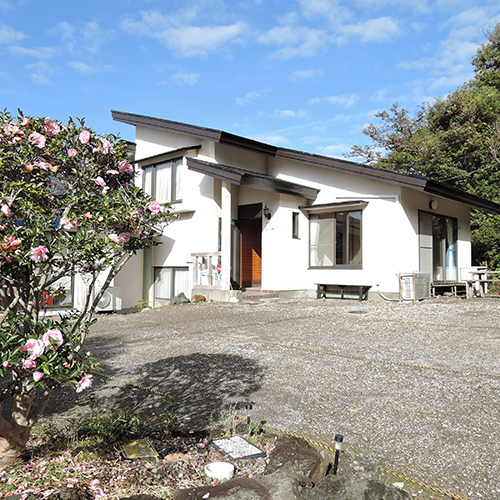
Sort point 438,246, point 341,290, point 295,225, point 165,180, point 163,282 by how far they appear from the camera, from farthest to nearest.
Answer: point 163,282 → point 165,180 → point 438,246 → point 295,225 → point 341,290

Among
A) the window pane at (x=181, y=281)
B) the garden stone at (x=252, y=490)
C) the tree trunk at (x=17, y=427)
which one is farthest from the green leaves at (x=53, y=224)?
the window pane at (x=181, y=281)

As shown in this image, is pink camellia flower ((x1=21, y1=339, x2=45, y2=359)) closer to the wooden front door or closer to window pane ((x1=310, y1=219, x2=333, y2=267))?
window pane ((x1=310, y1=219, x2=333, y2=267))

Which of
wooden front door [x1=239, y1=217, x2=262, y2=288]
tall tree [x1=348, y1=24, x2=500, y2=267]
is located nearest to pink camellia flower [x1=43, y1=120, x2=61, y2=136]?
wooden front door [x1=239, y1=217, x2=262, y2=288]

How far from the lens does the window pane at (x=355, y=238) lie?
11703mm

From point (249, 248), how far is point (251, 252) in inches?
6.1

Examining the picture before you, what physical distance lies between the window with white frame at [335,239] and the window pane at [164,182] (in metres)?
4.66

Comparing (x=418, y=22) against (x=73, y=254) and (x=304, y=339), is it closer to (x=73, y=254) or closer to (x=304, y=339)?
(x=304, y=339)

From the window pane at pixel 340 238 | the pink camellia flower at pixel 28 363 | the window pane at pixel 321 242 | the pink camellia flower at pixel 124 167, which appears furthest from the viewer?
the window pane at pixel 321 242

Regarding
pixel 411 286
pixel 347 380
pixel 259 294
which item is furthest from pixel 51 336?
pixel 411 286

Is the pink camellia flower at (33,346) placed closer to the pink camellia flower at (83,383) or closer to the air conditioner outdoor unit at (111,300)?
the pink camellia flower at (83,383)

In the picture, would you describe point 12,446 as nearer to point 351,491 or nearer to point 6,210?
point 6,210

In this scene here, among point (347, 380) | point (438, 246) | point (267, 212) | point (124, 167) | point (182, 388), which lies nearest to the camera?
point (124, 167)

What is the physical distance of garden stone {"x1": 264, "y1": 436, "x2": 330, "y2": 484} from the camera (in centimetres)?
227

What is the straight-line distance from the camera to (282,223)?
39.0 feet
